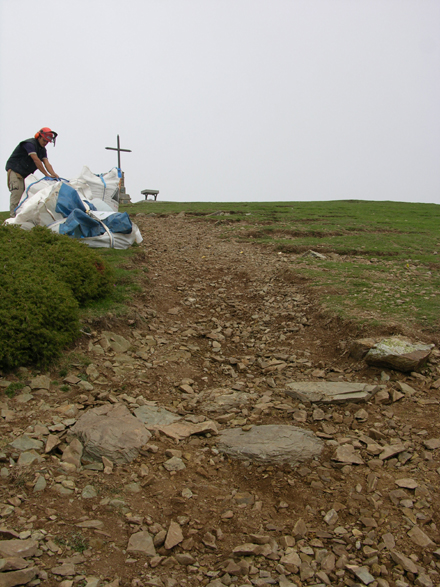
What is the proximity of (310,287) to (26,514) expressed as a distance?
6961 millimetres

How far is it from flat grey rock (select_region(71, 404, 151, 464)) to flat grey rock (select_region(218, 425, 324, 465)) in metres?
0.85

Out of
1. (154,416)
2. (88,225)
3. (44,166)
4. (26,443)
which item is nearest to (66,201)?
(88,225)

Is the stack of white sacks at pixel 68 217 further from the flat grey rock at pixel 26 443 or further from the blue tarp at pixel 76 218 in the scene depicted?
the flat grey rock at pixel 26 443

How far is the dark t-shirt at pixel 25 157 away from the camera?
32.4 ft

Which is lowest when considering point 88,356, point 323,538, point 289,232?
point 323,538

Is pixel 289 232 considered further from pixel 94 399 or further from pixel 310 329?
pixel 94 399

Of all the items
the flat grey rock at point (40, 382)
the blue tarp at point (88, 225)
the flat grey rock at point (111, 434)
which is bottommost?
the flat grey rock at point (111, 434)

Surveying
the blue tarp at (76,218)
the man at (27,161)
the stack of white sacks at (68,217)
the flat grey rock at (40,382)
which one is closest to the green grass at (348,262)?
the stack of white sacks at (68,217)

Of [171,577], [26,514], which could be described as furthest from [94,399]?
[171,577]

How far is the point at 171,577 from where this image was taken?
2824 millimetres

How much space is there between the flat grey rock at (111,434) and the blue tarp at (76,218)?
5746mm

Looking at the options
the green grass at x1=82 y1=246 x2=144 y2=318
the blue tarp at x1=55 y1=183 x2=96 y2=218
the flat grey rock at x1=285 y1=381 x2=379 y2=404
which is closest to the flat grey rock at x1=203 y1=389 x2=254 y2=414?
the flat grey rock at x1=285 y1=381 x2=379 y2=404

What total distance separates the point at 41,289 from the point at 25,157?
616 cm

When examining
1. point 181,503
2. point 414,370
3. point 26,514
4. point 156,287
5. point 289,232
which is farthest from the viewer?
point 289,232
